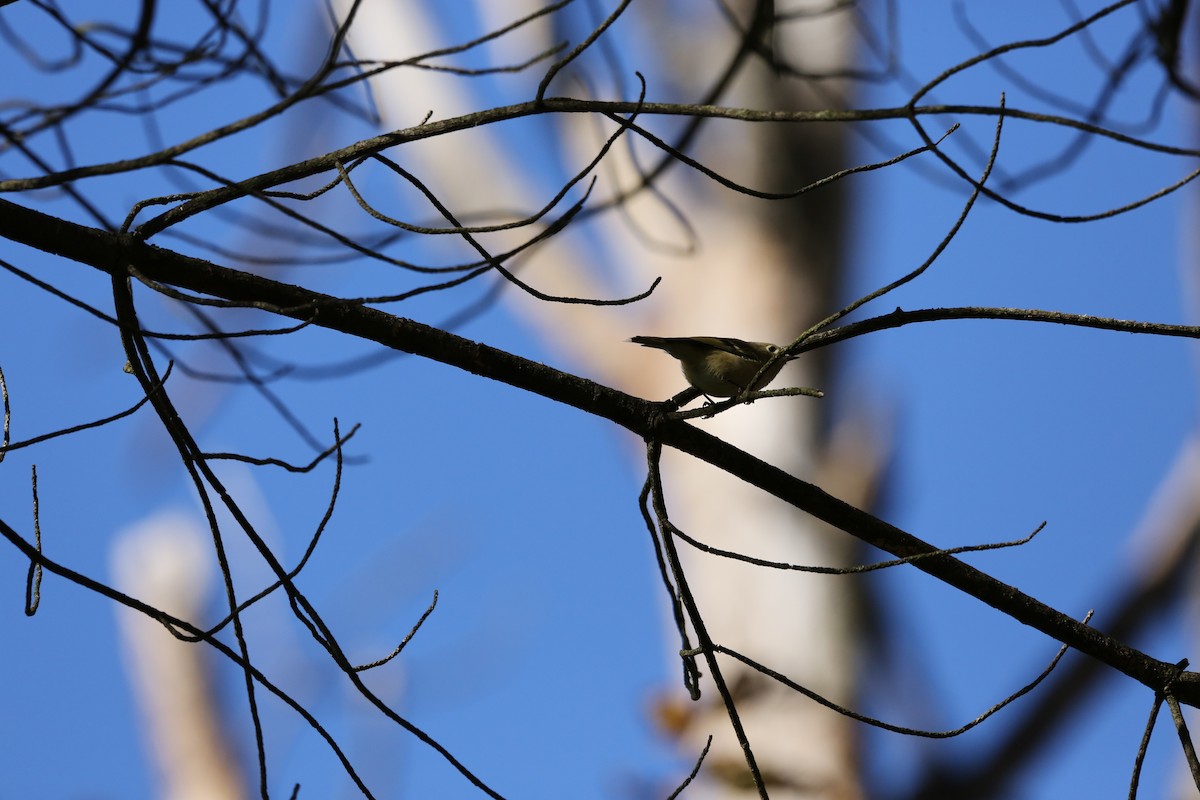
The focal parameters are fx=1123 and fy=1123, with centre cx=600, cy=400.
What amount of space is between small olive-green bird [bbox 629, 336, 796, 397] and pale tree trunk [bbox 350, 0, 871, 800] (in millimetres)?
2031

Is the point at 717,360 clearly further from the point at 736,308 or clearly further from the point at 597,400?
the point at 736,308

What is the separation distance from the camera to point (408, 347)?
148 cm

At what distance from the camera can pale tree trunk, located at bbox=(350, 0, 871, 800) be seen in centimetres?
426

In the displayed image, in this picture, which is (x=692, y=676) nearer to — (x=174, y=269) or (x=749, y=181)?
(x=174, y=269)

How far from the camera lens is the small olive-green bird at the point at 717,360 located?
74.5 inches

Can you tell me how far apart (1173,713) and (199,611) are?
692 centimetres

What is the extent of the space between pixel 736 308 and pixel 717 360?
319 centimetres

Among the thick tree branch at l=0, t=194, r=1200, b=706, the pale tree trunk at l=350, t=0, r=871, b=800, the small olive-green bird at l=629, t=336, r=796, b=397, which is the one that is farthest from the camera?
the pale tree trunk at l=350, t=0, r=871, b=800

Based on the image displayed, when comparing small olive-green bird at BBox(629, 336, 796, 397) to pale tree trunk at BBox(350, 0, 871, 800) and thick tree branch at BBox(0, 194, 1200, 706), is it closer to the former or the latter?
thick tree branch at BBox(0, 194, 1200, 706)

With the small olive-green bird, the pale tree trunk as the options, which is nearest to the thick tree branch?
the small olive-green bird

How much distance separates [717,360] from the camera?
193 centimetres

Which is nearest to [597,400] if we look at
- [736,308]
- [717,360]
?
[717,360]

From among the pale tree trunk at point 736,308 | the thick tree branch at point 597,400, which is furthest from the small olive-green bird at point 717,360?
the pale tree trunk at point 736,308

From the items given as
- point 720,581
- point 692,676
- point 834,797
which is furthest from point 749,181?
point 692,676
